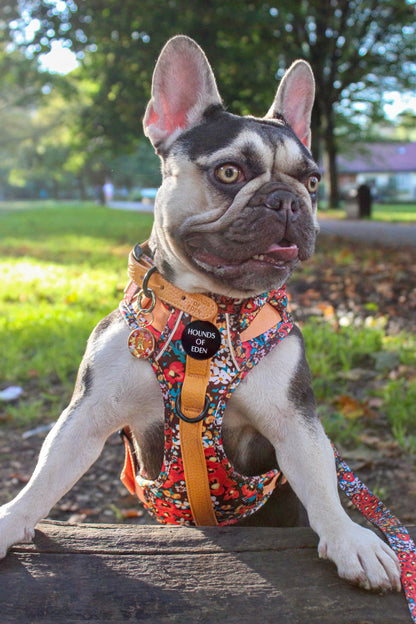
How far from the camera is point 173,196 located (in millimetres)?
2314

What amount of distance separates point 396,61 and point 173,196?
23605mm

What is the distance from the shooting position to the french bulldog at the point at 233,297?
2113 mm

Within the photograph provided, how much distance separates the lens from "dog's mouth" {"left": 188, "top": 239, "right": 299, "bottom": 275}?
7.32ft

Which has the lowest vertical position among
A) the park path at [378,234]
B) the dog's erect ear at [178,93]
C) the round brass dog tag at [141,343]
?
the park path at [378,234]

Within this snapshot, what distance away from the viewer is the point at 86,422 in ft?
7.18

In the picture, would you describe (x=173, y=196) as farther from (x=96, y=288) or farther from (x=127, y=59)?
(x=127, y=59)

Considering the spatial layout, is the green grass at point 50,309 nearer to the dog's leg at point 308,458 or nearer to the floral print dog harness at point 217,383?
the floral print dog harness at point 217,383

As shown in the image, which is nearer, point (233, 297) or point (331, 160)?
point (233, 297)

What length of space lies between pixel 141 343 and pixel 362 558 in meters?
1.03

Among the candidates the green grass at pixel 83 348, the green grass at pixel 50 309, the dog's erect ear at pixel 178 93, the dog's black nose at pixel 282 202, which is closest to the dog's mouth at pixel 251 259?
the dog's black nose at pixel 282 202

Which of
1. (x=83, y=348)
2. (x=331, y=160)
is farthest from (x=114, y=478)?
(x=331, y=160)

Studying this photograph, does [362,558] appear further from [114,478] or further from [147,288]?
[114,478]

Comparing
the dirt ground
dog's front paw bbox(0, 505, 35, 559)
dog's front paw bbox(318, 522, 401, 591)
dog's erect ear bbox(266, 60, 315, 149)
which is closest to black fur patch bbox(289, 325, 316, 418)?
dog's front paw bbox(318, 522, 401, 591)

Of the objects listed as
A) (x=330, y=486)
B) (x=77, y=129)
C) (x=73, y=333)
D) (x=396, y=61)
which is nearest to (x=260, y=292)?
(x=330, y=486)
